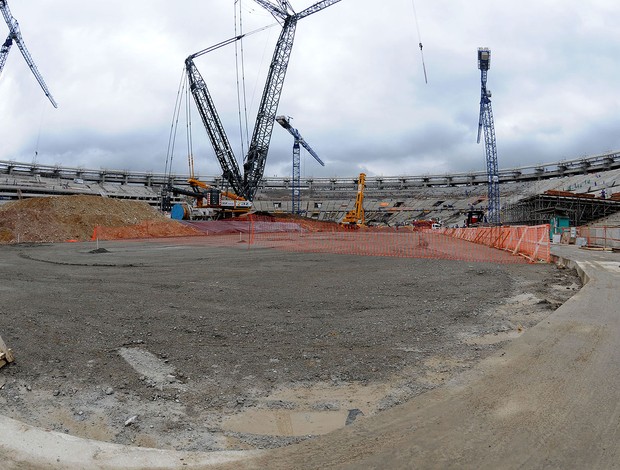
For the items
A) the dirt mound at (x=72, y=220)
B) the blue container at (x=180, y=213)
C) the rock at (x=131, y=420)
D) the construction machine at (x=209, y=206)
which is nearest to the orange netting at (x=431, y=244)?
the construction machine at (x=209, y=206)

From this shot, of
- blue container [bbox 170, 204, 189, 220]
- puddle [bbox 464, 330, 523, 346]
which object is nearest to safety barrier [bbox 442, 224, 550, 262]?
puddle [bbox 464, 330, 523, 346]

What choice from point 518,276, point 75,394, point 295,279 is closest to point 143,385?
point 75,394

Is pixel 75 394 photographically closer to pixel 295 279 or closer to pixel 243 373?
pixel 243 373

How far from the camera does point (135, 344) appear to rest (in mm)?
4836

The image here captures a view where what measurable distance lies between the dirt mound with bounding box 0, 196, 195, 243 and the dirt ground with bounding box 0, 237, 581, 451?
26969mm

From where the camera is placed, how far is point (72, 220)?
116ft

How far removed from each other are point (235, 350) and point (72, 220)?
119 feet

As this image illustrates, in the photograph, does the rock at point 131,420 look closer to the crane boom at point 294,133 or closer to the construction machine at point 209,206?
the construction machine at point 209,206

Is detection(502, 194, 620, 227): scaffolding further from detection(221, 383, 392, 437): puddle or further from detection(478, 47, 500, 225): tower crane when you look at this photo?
detection(221, 383, 392, 437): puddle

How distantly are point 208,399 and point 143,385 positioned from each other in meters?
0.69

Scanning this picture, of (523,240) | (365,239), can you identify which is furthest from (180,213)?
(523,240)

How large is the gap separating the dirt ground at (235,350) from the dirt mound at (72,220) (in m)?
27.0

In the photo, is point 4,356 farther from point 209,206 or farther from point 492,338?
point 209,206

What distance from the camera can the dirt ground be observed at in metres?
3.23
